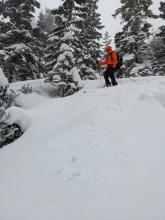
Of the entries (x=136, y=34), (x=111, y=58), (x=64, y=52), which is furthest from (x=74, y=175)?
(x=136, y=34)

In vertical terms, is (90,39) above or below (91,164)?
above

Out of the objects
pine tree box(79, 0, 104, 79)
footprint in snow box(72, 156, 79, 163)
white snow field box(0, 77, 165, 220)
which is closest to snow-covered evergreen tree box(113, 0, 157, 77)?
pine tree box(79, 0, 104, 79)

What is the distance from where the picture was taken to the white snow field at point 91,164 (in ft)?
17.1

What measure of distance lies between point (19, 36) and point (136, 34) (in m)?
9.07

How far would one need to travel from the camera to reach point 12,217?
5.38 m

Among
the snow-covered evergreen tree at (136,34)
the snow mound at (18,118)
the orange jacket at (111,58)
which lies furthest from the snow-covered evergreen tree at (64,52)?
the snow-covered evergreen tree at (136,34)

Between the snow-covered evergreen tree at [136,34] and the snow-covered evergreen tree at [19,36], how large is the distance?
7.03m

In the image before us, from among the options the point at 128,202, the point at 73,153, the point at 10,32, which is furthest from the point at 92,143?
the point at 10,32

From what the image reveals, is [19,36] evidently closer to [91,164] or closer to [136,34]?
[136,34]

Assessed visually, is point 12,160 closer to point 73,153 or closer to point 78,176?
point 73,153

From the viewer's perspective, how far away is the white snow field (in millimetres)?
5211

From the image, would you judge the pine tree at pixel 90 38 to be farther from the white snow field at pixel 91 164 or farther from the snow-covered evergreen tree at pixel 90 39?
the white snow field at pixel 91 164

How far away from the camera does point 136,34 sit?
71.5ft

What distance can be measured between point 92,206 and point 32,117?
5.40 m
